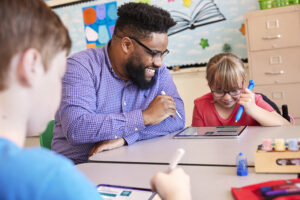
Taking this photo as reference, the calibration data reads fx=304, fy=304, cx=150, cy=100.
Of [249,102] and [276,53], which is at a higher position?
[276,53]

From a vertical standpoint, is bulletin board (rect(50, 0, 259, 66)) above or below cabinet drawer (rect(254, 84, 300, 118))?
above

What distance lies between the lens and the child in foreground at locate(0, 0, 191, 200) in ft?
1.40

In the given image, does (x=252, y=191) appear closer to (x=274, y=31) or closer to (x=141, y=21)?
(x=141, y=21)

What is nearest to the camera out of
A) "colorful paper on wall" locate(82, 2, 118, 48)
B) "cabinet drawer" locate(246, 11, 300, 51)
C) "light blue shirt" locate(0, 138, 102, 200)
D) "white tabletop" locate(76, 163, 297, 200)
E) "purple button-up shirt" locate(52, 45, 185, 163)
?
"light blue shirt" locate(0, 138, 102, 200)

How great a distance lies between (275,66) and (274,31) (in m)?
0.34

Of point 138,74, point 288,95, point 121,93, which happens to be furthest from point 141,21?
point 288,95

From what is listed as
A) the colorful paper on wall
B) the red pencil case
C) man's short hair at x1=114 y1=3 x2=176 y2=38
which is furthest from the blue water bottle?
the colorful paper on wall

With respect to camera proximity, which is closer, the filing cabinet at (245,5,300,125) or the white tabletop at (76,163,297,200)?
Answer: the white tabletop at (76,163,297,200)

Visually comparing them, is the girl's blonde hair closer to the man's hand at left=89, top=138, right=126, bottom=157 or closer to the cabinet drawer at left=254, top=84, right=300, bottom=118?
the man's hand at left=89, top=138, right=126, bottom=157

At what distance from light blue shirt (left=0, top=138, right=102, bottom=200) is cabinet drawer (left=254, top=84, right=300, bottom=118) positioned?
2.94 meters

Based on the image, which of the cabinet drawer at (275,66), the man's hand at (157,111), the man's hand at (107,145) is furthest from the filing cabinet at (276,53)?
the man's hand at (107,145)

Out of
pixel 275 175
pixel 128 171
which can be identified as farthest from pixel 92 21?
pixel 275 175

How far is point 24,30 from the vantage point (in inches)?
19.6

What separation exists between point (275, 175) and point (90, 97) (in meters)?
0.92
